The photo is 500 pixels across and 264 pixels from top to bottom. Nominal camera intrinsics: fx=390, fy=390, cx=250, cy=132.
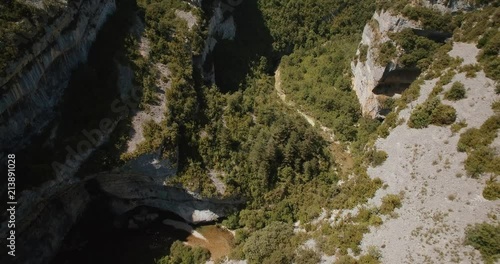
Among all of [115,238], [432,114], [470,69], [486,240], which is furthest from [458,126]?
[115,238]

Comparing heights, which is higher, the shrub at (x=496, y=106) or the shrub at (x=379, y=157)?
the shrub at (x=496, y=106)

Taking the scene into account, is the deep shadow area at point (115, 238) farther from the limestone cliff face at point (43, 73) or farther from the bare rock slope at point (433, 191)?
the bare rock slope at point (433, 191)

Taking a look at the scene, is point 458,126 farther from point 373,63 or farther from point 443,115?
point 373,63

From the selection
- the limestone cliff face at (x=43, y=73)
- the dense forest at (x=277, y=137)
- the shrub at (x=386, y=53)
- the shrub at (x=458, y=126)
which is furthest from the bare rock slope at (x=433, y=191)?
the limestone cliff face at (x=43, y=73)

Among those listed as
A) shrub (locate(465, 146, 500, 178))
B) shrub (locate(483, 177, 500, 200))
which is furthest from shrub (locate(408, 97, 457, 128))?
shrub (locate(483, 177, 500, 200))

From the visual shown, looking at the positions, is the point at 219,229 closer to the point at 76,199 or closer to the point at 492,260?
the point at 76,199

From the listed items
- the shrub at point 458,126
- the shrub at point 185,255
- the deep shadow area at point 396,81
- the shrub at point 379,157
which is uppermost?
the deep shadow area at point 396,81

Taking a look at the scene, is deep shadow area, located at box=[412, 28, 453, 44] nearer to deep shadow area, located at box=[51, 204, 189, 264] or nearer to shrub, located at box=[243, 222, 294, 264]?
shrub, located at box=[243, 222, 294, 264]

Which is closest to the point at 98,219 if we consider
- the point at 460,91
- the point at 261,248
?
the point at 261,248
